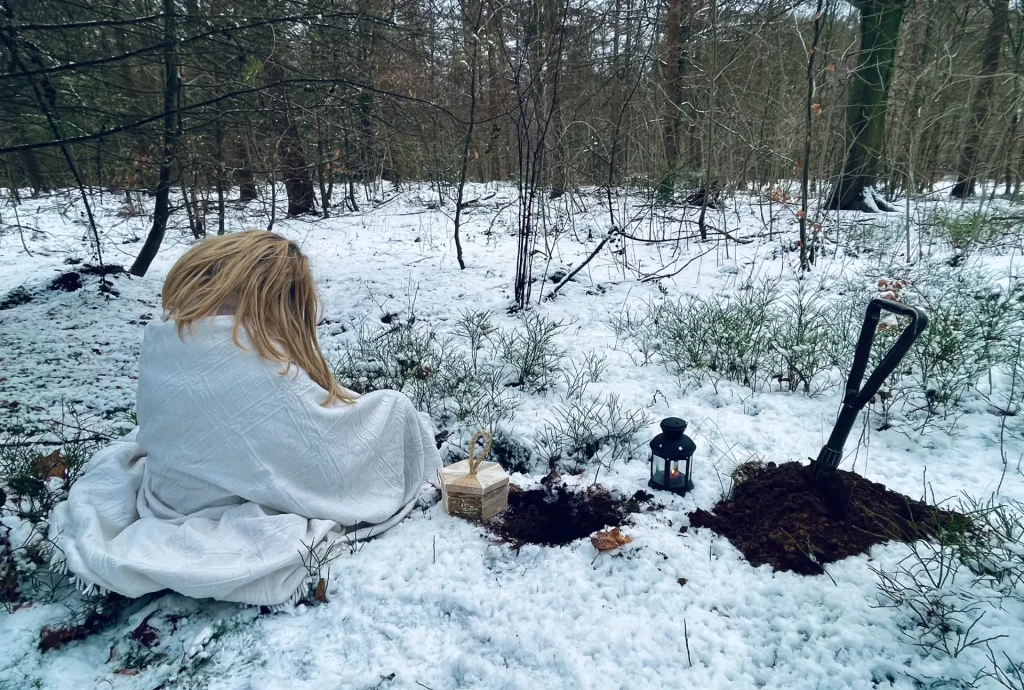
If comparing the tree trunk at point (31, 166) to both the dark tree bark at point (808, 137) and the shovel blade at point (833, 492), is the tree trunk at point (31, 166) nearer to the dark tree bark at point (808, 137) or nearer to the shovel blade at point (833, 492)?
the shovel blade at point (833, 492)

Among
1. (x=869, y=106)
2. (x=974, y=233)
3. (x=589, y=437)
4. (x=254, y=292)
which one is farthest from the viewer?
(x=869, y=106)

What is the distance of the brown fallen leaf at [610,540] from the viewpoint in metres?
2.23

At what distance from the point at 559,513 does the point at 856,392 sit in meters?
1.27

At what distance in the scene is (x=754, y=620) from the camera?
192 centimetres

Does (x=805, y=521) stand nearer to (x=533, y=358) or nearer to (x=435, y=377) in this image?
(x=533, y=358)

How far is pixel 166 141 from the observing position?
4730 millimetres

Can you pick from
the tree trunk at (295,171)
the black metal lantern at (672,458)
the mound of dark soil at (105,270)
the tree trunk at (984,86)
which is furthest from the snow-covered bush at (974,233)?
the mound of dark soil at (105,270)

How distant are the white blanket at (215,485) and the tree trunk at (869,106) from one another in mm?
7591

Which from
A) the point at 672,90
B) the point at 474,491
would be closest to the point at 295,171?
the point at 474,491

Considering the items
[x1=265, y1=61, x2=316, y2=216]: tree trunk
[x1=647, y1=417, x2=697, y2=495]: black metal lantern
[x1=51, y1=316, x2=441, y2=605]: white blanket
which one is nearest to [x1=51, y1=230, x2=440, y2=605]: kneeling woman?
[x1=51, y1=316, x2=441, y2=605]: white blanket

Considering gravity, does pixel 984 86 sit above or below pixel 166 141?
above

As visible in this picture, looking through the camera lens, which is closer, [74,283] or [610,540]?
[610,540]

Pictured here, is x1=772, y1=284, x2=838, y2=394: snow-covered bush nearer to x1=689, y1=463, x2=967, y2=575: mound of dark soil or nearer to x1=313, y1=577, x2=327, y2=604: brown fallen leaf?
x1=689, y1=463, x2=967, y2=575: mound of dark soil

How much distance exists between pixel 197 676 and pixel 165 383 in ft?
3.18
